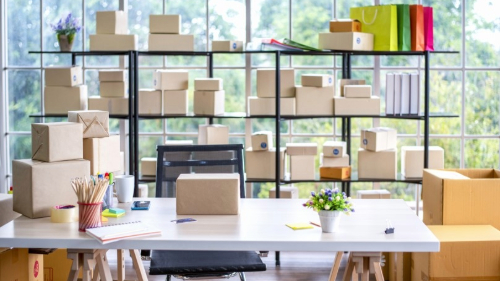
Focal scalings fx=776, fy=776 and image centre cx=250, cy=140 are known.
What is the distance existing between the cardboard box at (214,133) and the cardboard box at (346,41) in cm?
88

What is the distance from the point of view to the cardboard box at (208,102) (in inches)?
205

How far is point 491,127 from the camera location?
18.8 feet

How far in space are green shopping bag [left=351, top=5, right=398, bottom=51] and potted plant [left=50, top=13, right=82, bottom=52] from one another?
1931mm

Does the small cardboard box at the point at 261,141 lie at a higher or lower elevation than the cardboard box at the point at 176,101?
lower

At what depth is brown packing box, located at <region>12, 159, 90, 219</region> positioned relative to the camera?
10.7ft

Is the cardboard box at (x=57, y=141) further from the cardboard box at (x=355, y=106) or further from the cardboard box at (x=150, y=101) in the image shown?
the cardboard box at (x=355, y=106)

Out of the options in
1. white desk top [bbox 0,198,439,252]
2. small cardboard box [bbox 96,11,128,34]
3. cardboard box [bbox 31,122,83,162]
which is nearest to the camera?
white desk top [bbox 0,198,439,252]

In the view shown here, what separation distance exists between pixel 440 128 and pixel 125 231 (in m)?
3.45

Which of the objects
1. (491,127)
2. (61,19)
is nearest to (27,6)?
(61,19)

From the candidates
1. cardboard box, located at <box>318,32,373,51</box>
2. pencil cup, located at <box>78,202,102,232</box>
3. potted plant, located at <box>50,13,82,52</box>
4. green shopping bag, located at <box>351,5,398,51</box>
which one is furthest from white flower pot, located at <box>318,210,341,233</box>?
potted plant, located at <box>50,13,82,52</box>

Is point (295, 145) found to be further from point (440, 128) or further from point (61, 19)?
point (61, 19)

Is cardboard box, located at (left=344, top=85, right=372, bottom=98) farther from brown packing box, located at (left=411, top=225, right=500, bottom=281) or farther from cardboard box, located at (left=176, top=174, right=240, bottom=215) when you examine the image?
cardboard box, located at (left=176, top=174, right=240, bottom=215)

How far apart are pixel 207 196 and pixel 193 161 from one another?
76cm

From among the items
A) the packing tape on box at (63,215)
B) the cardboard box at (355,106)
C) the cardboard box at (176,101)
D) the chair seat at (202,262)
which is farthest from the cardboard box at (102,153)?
the cardboard box at (355,106)
